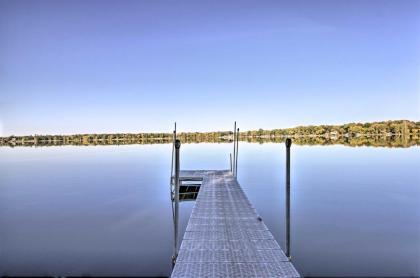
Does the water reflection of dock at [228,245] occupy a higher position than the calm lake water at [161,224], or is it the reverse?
the water reflection of dock at [228,245]

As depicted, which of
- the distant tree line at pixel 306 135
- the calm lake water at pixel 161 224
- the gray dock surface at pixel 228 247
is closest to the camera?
the gray dock surface at pixel 228 247

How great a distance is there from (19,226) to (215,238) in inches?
332

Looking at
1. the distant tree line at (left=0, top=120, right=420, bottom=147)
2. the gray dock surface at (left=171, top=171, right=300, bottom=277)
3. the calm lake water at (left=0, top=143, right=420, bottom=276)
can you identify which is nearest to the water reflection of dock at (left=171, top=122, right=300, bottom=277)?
the gray dock surface at (left=171, top=171, right=300, bottom=277)

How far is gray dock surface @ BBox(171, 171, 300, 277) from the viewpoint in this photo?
18.5ft

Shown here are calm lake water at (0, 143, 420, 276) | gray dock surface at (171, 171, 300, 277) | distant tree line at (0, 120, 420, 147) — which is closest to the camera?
gray dock surface at (171, 171, 300, 277)

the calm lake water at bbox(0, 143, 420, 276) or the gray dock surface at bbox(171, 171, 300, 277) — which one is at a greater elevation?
the gray dock surface at bbox(171, 171, 300, 277)

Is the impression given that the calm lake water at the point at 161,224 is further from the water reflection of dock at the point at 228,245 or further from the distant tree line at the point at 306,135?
the distant tree line at the point at 306,135

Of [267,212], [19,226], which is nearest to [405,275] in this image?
[267,212]

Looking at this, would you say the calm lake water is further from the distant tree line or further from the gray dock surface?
the distant tree line

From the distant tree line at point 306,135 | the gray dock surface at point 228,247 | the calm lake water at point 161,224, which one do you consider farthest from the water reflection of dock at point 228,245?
the distant tree line at point 306,135

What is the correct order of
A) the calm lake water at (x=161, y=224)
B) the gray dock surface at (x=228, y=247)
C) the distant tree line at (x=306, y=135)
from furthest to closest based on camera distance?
1. the distant tree line at (x=306, y=135)
2. the calm lake water at (x=161, y=224)
3. the gray dock surface at (x=228, y=247)

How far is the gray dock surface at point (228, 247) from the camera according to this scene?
5645 mm

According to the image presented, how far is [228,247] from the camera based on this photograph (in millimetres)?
6742

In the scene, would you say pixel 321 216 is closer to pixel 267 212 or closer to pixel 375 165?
pixel 267 212
